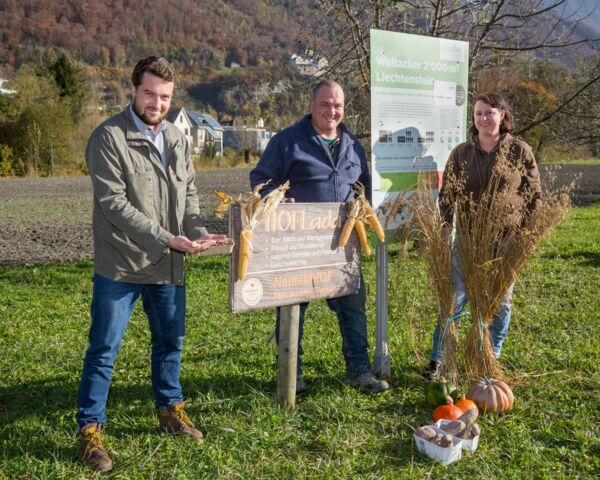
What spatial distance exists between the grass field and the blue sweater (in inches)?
34.8

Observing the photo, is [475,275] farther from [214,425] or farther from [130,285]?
[130,285]

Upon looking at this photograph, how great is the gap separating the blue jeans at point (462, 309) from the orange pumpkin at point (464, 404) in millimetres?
598

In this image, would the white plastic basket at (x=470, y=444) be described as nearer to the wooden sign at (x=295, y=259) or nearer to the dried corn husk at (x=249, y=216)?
the wooden sign at (x=295, y=259)

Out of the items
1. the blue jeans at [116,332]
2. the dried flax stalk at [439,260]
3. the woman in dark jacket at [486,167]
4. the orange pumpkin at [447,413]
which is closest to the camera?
the blue jeans at [116,332]

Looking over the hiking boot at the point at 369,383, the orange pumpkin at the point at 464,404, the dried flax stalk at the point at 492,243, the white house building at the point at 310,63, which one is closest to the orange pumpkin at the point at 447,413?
the orange pumpkin at the point at 464,404

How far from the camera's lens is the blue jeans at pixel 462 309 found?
4.34 m

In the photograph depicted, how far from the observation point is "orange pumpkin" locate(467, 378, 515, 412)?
154 inches

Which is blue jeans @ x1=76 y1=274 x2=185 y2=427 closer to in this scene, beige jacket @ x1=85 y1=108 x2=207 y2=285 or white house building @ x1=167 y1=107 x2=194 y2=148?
beige jacket @ x1=85 y1=108 x2=207 y2=285

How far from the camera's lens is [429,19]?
7660 millimetres

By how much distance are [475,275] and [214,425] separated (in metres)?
1.97

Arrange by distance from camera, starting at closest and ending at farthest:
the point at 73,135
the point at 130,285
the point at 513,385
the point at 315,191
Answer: the point at 130,285, the point at 315,191, the point at 513,385, the point at 73,135

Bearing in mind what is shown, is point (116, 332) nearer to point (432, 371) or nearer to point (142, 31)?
point (432, 371)

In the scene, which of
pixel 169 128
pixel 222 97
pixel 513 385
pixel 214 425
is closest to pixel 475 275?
pixel 513 385

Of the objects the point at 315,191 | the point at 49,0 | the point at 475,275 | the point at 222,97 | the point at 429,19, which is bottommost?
the point at 475,275
